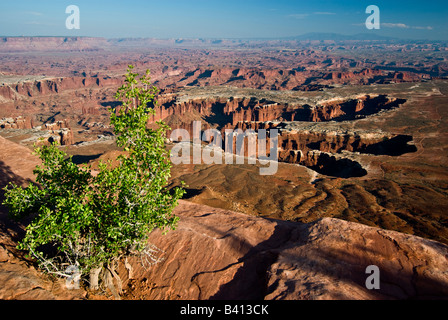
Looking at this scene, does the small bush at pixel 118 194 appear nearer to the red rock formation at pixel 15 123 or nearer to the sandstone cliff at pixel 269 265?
the sandstone cliff at pixel 269 265

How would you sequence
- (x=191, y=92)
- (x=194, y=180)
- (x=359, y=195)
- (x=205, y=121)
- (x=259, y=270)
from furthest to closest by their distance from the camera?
(x=191, y=92) → (x=205, y=121) → (x=194, y=180) → (x=359, y=195) → (x=259, y=270)

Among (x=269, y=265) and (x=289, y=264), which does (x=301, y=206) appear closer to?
(x=269, y=265)

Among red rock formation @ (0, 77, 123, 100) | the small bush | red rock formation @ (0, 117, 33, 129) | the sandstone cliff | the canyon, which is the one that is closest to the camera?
the small bush

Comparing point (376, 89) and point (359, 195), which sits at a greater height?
point (376, 89)

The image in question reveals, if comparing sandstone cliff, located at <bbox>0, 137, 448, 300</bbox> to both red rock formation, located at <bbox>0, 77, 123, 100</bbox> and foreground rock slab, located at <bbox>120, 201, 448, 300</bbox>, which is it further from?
red rock formation, located at <bbox>0, 77, 123, 100</bbox>

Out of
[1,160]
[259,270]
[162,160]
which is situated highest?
[162,160]

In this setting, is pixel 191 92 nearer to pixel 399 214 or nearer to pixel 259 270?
pixel 399 214

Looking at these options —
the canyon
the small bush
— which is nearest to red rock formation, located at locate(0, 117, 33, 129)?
the canyon
